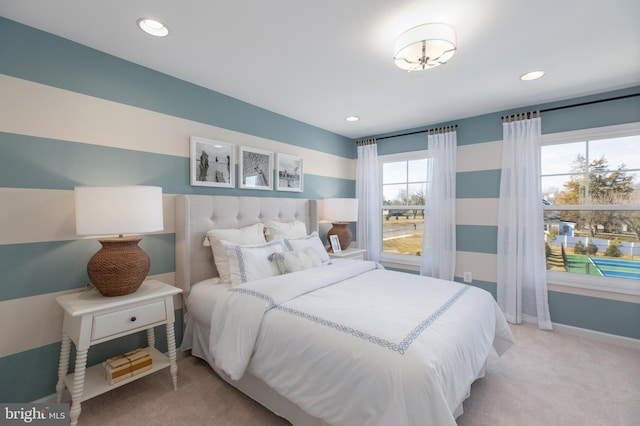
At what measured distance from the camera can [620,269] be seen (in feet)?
8.89

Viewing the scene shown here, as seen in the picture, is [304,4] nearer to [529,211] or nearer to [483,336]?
[483,336]

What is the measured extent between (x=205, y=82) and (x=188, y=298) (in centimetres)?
194

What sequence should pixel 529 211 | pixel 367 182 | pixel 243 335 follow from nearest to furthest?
pixel 243 335
pixel 529 211
pixel 367 182

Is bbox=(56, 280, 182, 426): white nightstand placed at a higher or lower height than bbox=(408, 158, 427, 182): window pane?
lower

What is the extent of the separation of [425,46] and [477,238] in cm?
253

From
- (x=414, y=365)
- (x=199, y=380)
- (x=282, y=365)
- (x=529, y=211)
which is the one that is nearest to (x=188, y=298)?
(x=199, y=380)

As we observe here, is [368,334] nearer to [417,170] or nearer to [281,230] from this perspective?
[281,230]

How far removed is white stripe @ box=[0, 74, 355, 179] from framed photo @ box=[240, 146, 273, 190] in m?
0.25

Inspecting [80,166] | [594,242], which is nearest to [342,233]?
[594,242]

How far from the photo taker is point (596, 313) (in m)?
2.75

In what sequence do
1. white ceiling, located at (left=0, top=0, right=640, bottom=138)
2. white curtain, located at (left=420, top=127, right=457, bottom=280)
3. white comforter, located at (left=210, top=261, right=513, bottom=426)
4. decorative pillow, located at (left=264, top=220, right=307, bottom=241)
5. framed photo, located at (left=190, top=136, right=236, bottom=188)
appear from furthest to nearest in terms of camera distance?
white curtain, located at (left=420, top=127, right=457, bottom=280) → decorative pillow, located at (left=264, top=220, right=307, bottom=241) → framed photo, located at (left=190, top=136, right=236, bottom=188) → white ceiling, located at (left=0, top=0, right=640, bottom=138) → white comforter, located at (left=210, top=261, right=513, bottom=426)

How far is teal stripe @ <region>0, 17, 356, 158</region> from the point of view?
1727 mm

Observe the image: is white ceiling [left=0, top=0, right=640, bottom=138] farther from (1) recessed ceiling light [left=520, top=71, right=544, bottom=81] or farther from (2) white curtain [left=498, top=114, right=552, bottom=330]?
(2) white curtain [left=498, top=114, right=552, bottom=330]

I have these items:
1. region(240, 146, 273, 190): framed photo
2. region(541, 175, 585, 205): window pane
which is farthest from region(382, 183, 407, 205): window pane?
region(240, 146, 273, 190): framed photo
